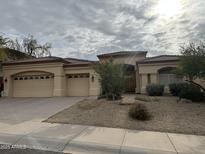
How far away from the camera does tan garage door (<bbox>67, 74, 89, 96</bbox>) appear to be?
840 inches

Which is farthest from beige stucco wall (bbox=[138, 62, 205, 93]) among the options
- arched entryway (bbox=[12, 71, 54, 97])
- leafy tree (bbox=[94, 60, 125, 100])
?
arched entryway (bbox=[12, 71, 54, 97])

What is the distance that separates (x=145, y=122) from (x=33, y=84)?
52.5ft

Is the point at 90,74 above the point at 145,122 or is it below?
above

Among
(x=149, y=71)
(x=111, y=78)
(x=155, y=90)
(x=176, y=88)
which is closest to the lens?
(x=111, y=78)

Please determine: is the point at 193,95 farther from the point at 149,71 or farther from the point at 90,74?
the point at 90,74

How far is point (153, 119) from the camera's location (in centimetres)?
952

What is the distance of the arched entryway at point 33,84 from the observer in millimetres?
21688

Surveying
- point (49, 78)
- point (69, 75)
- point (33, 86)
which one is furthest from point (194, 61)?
point (33, 86)

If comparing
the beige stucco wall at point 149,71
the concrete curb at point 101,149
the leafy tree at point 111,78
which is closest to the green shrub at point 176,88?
the beige stucco wall at point 149,71

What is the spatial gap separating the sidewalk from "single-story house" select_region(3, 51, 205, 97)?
1261 centimetres

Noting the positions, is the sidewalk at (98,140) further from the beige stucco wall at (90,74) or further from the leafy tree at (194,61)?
the beige stucco wall at (90,74)

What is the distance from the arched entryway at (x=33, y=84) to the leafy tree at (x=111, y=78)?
8.85 metres

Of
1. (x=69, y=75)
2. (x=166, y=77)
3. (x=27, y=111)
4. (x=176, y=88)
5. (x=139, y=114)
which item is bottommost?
(x=27, y=111)

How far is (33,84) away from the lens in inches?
870
